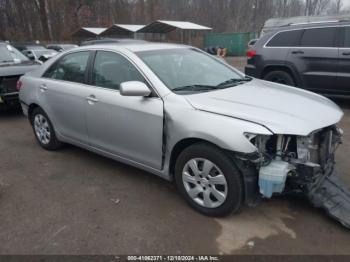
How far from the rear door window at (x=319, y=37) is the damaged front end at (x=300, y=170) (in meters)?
4.28

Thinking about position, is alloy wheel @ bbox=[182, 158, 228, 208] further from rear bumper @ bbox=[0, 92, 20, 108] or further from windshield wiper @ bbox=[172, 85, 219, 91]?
rear bumper @ bbox=[0, 92, 20, 108]

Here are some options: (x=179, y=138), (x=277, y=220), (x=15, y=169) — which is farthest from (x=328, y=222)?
(x=15, y=169)

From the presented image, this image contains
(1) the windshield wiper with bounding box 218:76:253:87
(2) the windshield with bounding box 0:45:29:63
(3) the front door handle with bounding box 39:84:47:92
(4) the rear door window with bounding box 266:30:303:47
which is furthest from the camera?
(2) the windshield with bounding box 0:45:29:63

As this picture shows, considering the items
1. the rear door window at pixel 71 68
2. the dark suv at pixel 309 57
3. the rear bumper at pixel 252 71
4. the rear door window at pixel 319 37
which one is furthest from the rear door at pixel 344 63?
the rear door window at pixel 71 68

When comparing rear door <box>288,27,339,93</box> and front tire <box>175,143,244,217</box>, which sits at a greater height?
rear door <box>288,27,339,93</box>

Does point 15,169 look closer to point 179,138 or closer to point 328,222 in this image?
point 179,138

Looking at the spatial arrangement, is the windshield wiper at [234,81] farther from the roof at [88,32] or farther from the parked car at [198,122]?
the roof at [88,32]

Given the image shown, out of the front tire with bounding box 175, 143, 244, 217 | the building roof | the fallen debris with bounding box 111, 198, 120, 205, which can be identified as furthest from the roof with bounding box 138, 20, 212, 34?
the front tire with bounding box 175, 143, 244, 217

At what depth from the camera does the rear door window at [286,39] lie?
698 centimetres

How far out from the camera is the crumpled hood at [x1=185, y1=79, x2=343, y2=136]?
2668mm

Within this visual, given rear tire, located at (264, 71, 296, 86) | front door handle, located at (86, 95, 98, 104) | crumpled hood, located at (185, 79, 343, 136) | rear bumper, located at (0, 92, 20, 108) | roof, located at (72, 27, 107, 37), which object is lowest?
rear bumper, located at (0, 92, 20, 108)

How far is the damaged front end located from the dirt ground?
213mm

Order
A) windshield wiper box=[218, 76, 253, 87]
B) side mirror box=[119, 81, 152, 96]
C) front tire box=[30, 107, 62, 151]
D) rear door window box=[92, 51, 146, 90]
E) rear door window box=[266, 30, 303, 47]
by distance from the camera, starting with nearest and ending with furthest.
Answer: side mirror box=[119, 81, 152, 96] < rear door window box=[92, 51, 146, 90] < windshield wiper box=[218, 76, 253, 87] < front tire box=[30, 107, 62, 151] < rear door window box=[266, 30, 303, 47]

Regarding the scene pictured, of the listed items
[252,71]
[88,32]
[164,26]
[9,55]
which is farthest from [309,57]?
[88,32]
